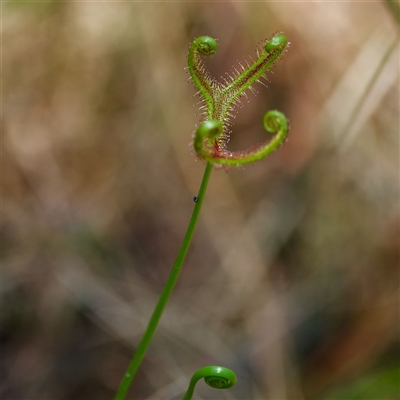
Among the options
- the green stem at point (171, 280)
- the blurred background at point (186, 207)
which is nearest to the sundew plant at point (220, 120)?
the green stem at point (171, 280)

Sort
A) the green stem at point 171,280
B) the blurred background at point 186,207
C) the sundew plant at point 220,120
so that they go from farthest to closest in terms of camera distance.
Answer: the blurred background at point 186,207
the green stem at point 171,280
the sundew plant at point 220,120

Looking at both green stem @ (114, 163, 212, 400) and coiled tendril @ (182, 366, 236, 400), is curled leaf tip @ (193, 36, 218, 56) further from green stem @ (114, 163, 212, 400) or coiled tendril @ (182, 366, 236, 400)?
coiled tendril @ (182, 366, 236, 400)

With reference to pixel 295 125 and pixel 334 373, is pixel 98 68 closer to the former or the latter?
pixel 295 125

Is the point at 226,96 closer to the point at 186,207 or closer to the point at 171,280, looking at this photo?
the point at 171,280

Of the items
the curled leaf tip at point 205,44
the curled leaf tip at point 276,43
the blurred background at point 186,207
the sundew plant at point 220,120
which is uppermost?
the curled leaf tip at point 205,44

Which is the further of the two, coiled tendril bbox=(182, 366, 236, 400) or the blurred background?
the blurred background

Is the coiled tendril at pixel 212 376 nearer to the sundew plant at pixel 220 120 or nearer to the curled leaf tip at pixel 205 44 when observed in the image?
the sundew plant at pixel 220 120

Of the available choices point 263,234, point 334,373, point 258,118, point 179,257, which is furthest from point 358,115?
point 179,257

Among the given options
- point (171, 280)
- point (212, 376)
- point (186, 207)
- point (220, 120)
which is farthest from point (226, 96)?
point (186, 207)

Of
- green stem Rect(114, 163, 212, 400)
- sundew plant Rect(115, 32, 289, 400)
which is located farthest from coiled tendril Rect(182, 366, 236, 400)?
green stem Rect(114, 163, 212, 400)
